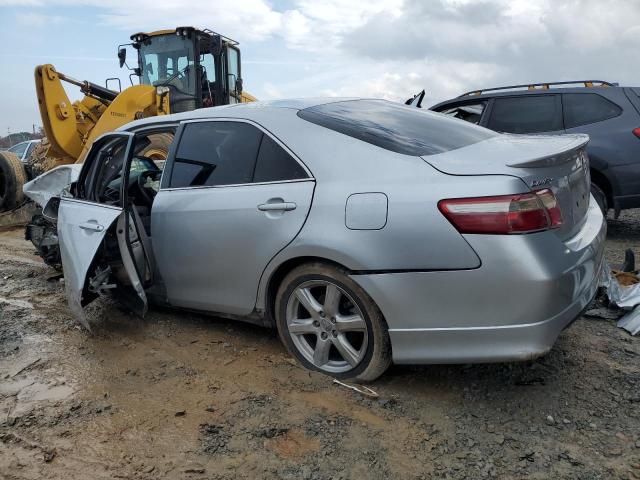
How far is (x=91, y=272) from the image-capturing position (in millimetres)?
3691

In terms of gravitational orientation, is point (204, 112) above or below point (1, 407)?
above

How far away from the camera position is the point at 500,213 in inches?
99.0

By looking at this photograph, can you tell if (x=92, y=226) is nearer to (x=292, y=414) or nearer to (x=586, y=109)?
(x=292, y=414)

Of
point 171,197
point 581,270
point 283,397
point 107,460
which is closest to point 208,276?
point 171,197

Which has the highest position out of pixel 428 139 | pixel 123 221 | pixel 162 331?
pixel 428 139

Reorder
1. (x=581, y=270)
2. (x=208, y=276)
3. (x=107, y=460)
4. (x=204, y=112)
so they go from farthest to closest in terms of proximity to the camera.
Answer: (x=204, y=112) → (x=208, y=276) → (x=581, y=270) → (x=107, y=460)

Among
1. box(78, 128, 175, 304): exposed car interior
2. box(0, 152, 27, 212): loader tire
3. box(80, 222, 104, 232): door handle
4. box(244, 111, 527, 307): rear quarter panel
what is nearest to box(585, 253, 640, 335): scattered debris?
box(244, 111, 527, 307): rear quarter panel

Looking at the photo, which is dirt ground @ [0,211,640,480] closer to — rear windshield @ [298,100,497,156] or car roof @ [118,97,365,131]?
rear windshield @ [298,100,497,156]

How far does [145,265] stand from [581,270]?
2.77 meters

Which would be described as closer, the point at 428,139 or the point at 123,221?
the point at 428,139

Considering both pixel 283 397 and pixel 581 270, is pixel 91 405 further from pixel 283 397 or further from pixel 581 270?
pixel 581 270

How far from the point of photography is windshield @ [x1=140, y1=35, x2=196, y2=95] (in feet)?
32.8

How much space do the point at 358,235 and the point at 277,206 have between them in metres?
0.57

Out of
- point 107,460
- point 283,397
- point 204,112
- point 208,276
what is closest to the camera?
point 107,460
